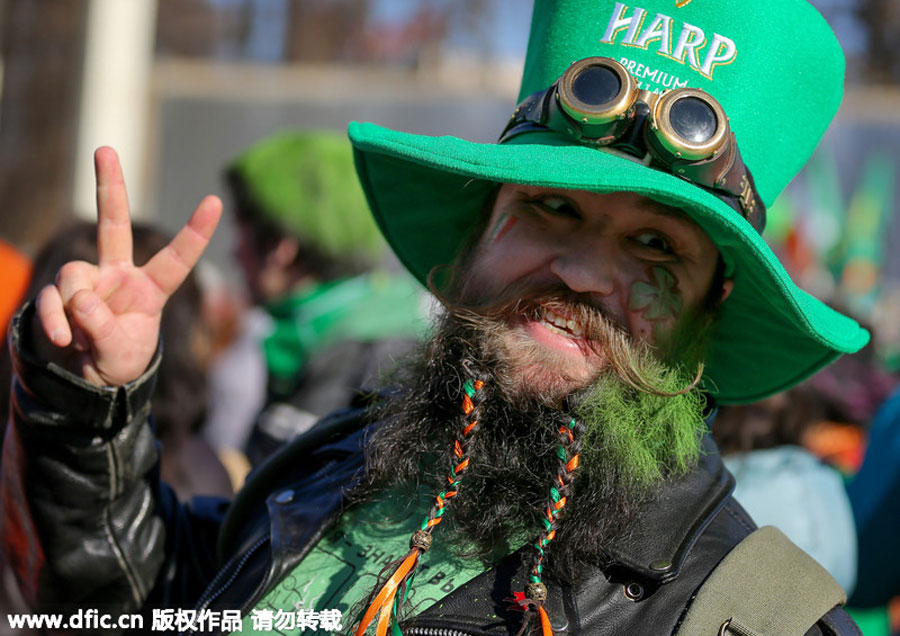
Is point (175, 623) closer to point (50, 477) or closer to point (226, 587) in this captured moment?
point (226, 587)

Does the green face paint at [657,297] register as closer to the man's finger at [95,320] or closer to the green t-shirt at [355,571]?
the green t-shirt at [355,571]

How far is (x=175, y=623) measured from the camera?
5.75ft

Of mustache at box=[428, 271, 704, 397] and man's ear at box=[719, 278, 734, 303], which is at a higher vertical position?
man's ear at box=[719, 278, 734, 303]

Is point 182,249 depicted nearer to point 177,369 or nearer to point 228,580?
point 228,580

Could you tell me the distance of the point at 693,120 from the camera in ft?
5.10

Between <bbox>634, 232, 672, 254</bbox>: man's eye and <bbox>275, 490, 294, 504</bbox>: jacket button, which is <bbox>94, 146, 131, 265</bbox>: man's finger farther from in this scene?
<bbox>634, 232, 672, 254</bbox>: man's eye

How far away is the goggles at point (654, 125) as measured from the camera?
Answer: 154 centimetres

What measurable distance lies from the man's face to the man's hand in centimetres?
54

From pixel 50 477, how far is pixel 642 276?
1.17m

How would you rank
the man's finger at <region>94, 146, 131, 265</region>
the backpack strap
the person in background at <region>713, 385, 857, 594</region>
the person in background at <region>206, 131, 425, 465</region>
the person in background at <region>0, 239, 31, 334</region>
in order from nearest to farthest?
the backpack strap < the man's finger at <region>94, 146, 131, 265</region> < the person in background at <region>713, 385, 857, 594</region> < the person in background at <region>0, 239, 31, 334</region> < the person in background at <region>206, 131, 425, 465</region>

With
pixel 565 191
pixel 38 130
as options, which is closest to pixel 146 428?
pixel 565 191

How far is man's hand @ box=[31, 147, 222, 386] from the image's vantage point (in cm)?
167

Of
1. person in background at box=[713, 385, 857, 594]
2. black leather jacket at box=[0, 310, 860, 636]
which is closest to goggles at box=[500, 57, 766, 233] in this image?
black leather jacket at box=[0, 310, 860, 636]

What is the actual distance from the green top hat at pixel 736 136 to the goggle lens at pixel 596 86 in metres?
0.07
